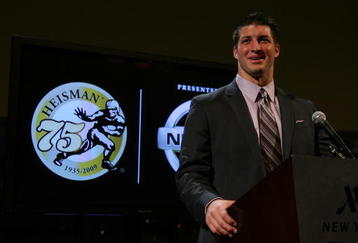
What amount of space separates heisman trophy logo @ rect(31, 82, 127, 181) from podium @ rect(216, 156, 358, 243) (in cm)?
164

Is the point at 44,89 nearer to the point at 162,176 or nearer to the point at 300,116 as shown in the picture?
the point at 162,176

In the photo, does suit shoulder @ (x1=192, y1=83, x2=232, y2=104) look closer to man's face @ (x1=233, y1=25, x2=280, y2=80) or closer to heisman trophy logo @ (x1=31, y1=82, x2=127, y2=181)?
man's face @ (x1=233, y1=25, x2=280, y2=80)

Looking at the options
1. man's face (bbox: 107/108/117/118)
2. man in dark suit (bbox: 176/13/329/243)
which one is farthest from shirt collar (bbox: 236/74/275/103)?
man's face (bbox: 107/108/117/118)

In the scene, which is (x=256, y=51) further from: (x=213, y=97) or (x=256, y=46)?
(x=213, y=97)

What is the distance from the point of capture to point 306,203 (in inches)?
37.0

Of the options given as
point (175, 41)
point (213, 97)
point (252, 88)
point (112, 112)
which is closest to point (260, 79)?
point (252, 88)

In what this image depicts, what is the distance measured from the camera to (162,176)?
8.86 ft

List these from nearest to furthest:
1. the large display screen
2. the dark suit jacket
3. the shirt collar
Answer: the dark suit jacket
the shirt collar
the large display screen

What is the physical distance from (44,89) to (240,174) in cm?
134

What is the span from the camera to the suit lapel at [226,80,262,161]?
4.82 ft

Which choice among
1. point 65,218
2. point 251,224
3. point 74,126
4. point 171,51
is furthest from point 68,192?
point 251,224

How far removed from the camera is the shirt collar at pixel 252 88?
61.9 inches

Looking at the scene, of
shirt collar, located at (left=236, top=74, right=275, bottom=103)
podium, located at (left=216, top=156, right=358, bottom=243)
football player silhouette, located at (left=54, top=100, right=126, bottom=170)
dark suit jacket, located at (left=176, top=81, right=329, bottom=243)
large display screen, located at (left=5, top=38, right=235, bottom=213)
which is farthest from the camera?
football player silhouette, located at (left=54, top=100, right=126, bottom=170)

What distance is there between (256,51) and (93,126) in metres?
1.25
